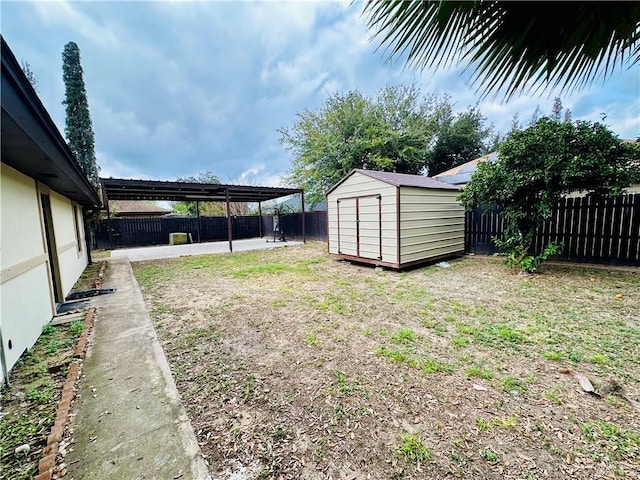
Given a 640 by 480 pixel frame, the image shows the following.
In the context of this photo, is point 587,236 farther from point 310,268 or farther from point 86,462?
point 86,462

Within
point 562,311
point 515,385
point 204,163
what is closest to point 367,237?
point 562,311

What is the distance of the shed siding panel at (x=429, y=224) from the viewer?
5.56m

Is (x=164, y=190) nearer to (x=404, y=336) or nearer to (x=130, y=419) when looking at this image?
(x=130, y=419)

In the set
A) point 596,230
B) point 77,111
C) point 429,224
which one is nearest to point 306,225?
point 429,224

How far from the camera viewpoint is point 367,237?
20.2ft

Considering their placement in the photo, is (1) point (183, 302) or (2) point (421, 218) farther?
(2) point (421, 218)

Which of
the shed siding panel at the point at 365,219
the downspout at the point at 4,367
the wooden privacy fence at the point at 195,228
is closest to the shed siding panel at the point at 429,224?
the shed siding panel at the point at 365,219

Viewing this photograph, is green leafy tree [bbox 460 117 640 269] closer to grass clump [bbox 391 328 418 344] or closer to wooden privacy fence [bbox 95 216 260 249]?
grass clump [bbox 391 328 418 344]

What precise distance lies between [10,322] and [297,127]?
13.8 m

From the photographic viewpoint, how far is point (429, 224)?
607cm

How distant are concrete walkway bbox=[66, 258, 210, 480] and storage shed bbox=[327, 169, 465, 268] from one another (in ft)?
15.0

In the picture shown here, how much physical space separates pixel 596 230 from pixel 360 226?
15.9 feet

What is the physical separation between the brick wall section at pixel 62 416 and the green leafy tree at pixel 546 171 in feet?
20.6

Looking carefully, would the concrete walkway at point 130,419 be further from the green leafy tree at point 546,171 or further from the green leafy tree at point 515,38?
the green leafy tree at point 546,171
